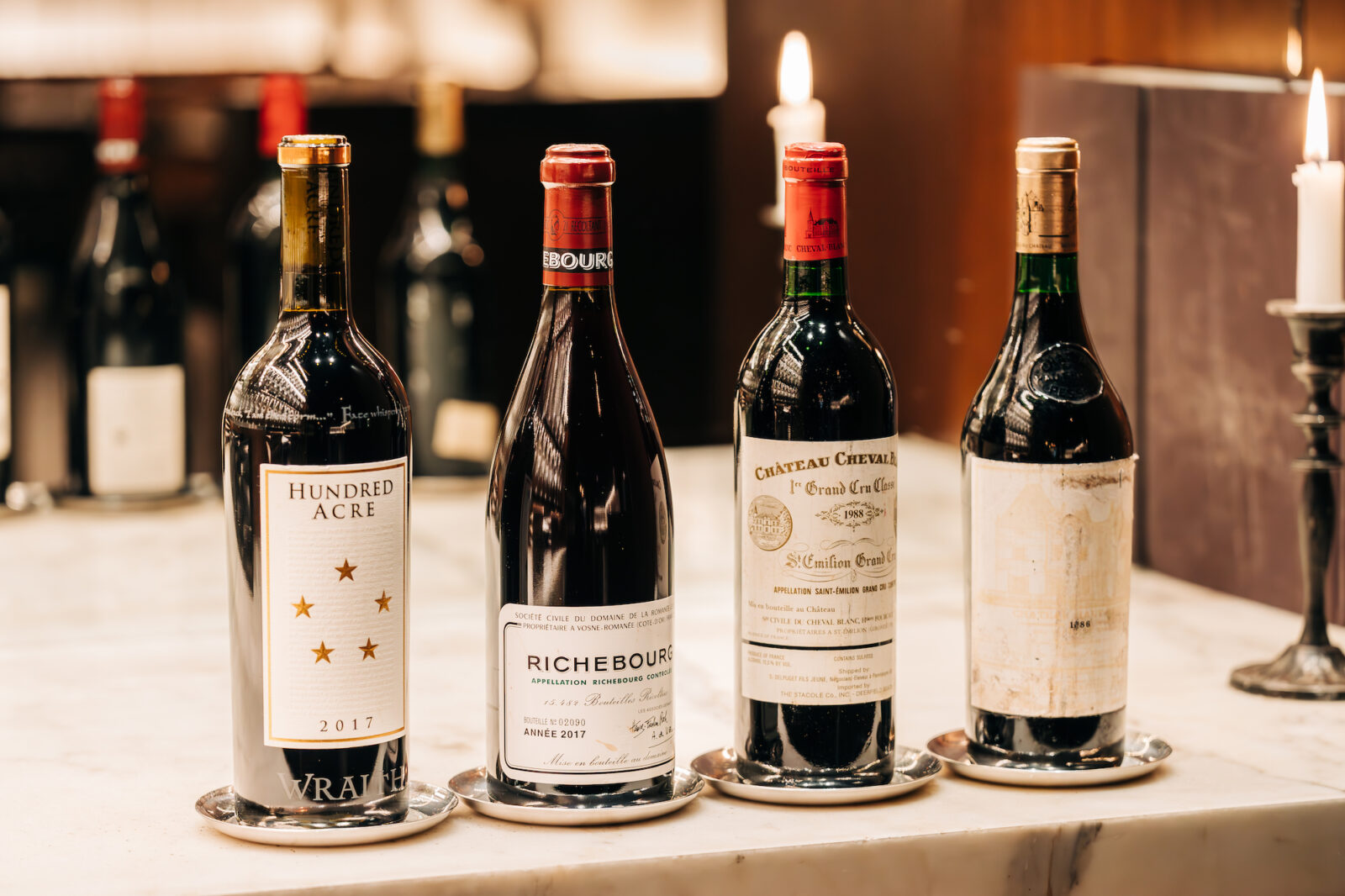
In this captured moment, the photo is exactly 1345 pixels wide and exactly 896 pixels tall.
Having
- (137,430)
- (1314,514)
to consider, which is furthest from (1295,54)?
(137,430)

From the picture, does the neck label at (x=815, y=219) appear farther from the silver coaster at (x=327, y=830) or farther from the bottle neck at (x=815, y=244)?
the silver coaster at (x=327, y=830)

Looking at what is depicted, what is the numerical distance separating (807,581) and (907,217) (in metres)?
0.94

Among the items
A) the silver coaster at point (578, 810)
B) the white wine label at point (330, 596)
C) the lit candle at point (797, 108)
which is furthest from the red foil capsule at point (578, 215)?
the lit candle at point (797, 108)

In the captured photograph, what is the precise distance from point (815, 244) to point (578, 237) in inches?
3.8

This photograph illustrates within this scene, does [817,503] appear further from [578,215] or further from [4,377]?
[4,377]

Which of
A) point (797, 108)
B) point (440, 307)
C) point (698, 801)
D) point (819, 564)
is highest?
point (797, 108)

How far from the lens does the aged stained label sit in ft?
2.46

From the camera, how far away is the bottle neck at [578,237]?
691 mm

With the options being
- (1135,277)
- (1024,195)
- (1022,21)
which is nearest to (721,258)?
(1022,21)

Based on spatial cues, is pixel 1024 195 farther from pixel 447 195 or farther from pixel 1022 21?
pixel 447 195

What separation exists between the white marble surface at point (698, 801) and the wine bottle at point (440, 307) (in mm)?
258

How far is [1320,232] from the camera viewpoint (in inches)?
37.3

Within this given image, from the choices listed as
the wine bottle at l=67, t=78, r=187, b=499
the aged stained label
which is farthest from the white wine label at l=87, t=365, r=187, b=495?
the aged stained label

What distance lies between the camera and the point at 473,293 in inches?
61.9
